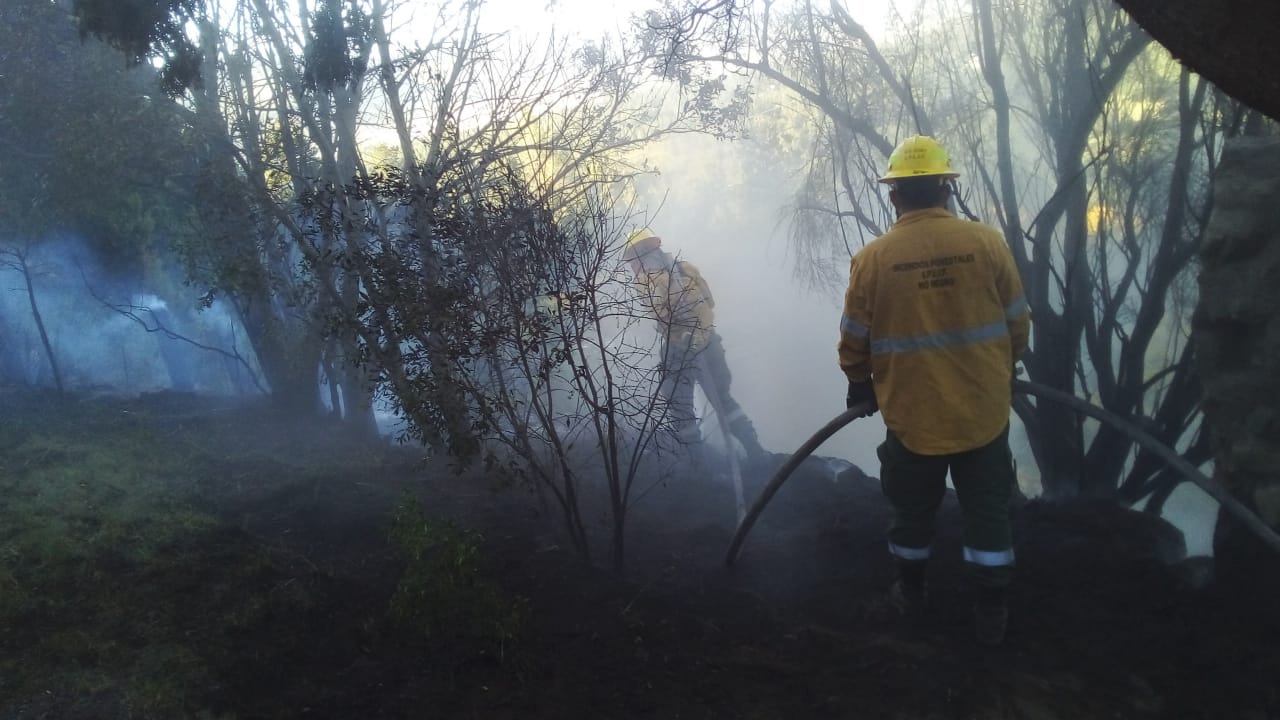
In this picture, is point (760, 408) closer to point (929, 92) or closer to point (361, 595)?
point (929, 92)

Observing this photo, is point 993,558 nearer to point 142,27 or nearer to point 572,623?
point 572,623

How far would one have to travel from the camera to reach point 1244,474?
12.5 feet

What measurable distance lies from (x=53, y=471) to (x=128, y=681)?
4297 mm

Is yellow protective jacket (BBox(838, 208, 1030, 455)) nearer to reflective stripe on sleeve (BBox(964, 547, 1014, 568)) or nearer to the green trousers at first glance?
the green trousers

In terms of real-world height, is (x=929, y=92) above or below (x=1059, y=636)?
above

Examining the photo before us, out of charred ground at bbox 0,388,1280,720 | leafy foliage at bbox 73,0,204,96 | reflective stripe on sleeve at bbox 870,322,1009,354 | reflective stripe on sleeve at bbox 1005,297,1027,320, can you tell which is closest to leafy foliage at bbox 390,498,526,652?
charred ground at bbox 0,388,1280,720

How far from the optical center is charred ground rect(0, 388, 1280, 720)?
305 centimetres

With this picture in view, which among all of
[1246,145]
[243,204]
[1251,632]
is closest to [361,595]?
[1251,632]

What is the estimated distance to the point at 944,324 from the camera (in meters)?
3.51

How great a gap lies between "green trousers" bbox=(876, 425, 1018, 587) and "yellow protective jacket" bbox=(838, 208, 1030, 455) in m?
0.11

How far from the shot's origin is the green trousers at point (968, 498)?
11.6 feet

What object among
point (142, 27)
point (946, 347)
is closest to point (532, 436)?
point (946, 347)

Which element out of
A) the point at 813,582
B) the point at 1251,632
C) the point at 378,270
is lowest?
the point at 1251,632

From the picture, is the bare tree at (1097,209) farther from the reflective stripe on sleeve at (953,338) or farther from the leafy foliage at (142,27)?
the leafy foliage at (142,27)
